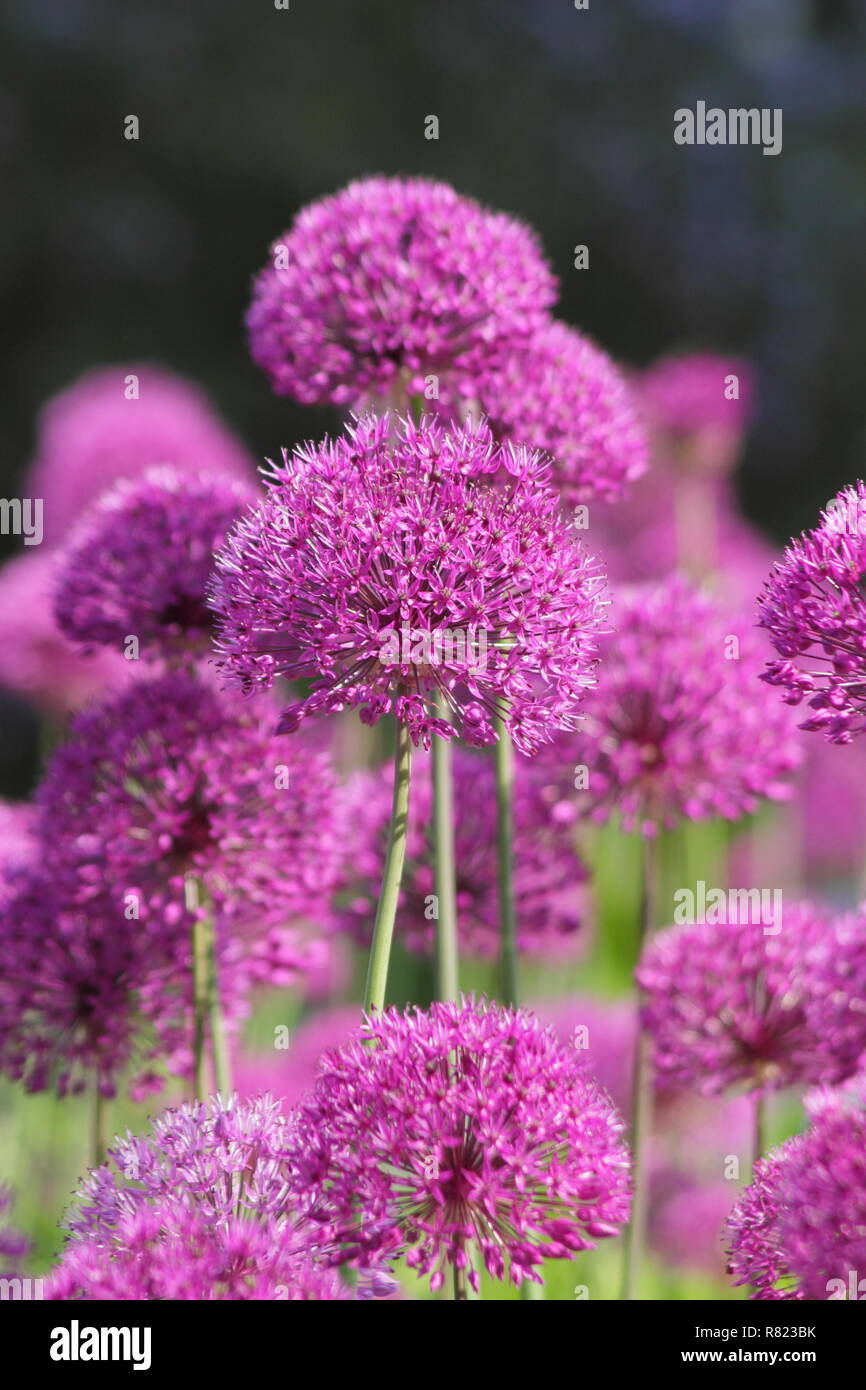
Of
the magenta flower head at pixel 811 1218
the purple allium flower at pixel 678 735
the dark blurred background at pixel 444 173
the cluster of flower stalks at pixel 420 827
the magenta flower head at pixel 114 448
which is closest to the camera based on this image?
the magenta flower head at pixel 811 1218

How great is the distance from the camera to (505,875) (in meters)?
1.75

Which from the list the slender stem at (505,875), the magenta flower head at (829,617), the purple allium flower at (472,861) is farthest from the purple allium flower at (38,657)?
the magenta flower head at (829,617)

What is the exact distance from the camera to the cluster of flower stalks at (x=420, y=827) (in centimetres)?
120

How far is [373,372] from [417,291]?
4.2 inches

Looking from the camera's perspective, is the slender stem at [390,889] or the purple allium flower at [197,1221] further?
the slender stem at [390,889]

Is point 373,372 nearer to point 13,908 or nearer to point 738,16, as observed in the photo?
point 13,908

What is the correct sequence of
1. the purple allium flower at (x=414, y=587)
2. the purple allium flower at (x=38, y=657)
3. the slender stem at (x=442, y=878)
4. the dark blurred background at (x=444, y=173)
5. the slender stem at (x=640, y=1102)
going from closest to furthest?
the purple allium flower at (x=414, y=587) → the slender stem at (x=442, y=878) → the slender stem at (x=640, y=1102) → the purple allium flower at (x=38, y=657) → the dark blurred background at (x=444, y=173)

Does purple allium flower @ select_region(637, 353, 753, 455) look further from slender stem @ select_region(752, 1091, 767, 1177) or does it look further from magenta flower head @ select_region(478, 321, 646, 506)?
slender stem @ select_region(752, 1091, 767, 1177)

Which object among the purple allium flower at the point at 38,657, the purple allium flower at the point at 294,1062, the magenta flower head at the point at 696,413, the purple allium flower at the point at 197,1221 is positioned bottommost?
the purple allium flower at the point at 197,1221

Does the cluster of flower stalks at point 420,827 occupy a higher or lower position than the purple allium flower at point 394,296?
lower

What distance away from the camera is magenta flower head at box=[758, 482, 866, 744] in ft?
4.21

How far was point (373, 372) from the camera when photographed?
68.7 inches

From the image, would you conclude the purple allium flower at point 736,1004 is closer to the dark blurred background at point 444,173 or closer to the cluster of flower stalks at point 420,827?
the cluster of flower stalks at point 420,827
